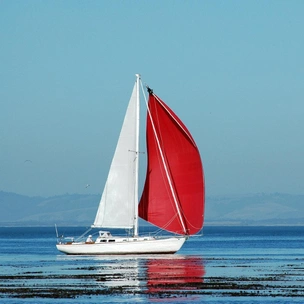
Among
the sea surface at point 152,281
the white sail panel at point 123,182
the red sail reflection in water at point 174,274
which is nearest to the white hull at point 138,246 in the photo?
the white sail panel at point 123,182

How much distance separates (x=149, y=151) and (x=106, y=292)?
108ft

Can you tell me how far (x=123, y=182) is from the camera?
269 ft

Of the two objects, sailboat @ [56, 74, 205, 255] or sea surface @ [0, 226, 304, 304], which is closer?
sea surface @ [0, 226, 304, 304]

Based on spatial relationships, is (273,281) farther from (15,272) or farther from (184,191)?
(184,191)

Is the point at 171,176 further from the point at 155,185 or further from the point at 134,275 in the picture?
the point at 134,275

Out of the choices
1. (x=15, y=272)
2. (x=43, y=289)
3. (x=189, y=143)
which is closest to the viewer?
(x=43, y=289)

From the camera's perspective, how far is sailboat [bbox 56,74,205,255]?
263 ft

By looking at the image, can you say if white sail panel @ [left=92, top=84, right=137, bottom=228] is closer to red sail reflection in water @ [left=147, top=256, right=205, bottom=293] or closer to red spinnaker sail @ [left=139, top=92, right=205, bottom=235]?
red spinnaker sail @ [left=139, top=92, right=205, bottom=235]

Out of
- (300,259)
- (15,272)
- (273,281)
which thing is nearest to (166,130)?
(300,259)

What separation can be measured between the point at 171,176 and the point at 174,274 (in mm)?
20971

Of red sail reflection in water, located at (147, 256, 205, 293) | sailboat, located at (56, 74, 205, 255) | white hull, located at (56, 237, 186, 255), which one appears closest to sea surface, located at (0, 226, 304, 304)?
red sail reflection in water, located at (147, 256, 205, 293)

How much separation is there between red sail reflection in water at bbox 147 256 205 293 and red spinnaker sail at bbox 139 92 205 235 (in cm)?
406

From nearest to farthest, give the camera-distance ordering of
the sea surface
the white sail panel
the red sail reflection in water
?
the sea surface < the red sail reflection in water < the white sail panel

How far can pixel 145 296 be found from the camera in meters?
48.2
